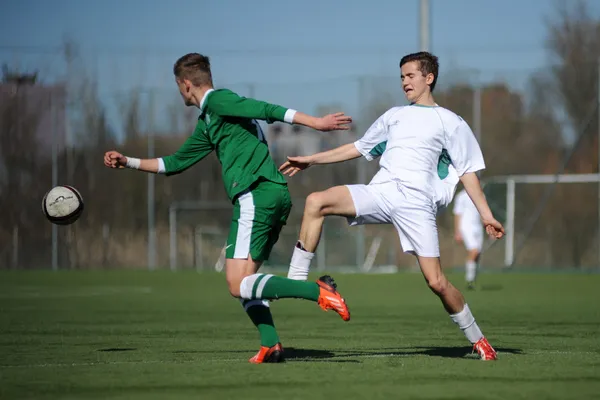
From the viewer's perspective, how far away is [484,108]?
25844mm

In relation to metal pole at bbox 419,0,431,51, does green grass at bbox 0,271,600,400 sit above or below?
below

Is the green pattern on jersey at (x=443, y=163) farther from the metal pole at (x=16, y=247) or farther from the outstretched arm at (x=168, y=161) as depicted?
the metal pole at (x=16, y=247)

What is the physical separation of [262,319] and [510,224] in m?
18.5

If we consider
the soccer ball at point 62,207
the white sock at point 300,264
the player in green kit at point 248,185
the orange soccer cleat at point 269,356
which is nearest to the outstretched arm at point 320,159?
the player in green kit at point 248,185

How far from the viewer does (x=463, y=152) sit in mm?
7605

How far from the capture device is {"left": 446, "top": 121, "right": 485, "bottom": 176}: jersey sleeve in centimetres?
761

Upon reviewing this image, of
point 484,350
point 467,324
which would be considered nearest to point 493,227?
point 467,324

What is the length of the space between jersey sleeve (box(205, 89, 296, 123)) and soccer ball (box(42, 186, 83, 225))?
1.69 metres

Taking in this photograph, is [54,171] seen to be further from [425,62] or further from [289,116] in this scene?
[289,116]

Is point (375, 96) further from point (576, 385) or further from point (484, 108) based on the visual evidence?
point (576, 385)

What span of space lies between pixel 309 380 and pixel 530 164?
2075 cm

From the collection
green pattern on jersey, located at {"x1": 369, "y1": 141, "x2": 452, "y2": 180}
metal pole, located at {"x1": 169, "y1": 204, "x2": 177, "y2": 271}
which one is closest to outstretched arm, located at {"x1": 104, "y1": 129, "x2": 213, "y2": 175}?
green pattern on jersey, located at {"x1": 369, "y1": 141, "x2": 452, "y2": 180}

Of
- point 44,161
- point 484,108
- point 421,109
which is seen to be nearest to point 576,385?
point 421,109

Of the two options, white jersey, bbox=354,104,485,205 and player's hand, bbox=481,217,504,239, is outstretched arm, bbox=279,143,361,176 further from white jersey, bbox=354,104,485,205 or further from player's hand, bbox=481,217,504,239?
player's hand, bbox=481,217,504,239
